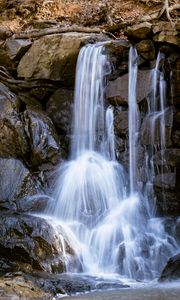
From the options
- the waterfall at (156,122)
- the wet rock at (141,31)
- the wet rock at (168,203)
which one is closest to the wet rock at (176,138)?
the waterfall at (156,122)

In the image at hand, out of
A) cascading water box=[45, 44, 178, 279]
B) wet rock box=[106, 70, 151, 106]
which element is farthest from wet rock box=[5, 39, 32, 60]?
wet rock box=[106, 70, 151, 106]

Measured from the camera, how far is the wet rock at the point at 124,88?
9258mm

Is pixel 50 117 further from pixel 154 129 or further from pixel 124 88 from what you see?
pixel 154 129

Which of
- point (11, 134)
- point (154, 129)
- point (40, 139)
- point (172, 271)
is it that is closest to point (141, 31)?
point (154, 129)

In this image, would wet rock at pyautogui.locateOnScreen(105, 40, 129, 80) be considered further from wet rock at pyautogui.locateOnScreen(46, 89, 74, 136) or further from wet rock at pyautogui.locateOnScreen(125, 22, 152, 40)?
wet rock at pyautogui.locateOnScreen(46, 89, 74, 136)

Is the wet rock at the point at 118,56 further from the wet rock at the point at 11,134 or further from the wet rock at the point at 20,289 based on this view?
the wet rock at the point at 20,289

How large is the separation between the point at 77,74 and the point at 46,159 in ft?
7.35

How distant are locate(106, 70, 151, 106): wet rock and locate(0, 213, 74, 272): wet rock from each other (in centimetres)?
344

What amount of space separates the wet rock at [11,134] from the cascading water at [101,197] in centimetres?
97

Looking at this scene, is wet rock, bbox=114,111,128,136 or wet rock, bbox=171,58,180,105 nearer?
wet rock, bbox=171,58,180,105

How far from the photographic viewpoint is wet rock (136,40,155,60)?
29.9 feet

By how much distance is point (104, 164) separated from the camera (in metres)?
9.32

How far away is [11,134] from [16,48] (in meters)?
3.02

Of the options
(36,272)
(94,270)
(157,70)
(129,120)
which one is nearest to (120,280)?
(94,270)
